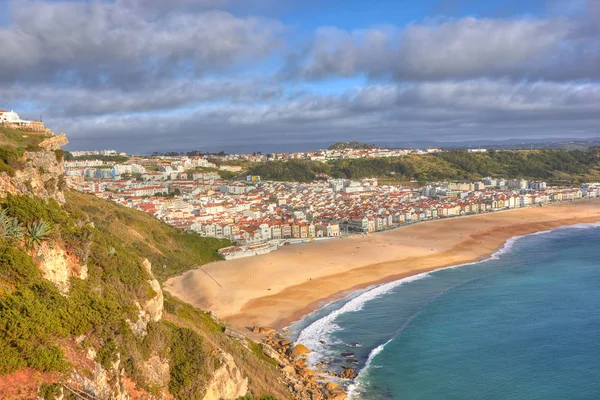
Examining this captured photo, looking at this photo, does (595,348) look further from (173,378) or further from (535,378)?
(173,378)

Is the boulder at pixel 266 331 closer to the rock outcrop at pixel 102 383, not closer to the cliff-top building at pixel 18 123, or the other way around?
the rock outcrop at pixel 102 383

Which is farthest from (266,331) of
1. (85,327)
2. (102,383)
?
(102,383)

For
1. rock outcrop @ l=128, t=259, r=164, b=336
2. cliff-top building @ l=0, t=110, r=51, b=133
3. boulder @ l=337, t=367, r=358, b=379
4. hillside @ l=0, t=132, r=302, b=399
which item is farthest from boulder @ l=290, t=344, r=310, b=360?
cliff-top building @ l=0, t=110, r=51, b=133

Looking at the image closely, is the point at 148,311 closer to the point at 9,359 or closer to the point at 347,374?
the point at 9,359

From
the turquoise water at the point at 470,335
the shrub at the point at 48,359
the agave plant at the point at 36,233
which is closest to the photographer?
the shrub at the point at 48,359

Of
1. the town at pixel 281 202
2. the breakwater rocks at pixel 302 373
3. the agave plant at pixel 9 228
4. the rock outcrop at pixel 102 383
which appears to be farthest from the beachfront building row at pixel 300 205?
the rock outcrop at pixel 102 383

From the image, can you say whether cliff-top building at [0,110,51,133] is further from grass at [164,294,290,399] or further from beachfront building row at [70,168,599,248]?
grass at [164,294,290,399]
